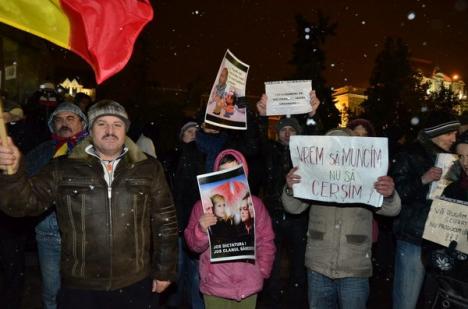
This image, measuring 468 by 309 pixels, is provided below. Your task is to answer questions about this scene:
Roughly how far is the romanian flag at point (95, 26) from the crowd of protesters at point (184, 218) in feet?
1.15

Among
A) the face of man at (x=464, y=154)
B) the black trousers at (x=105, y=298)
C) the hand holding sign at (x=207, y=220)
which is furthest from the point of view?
the hand holding sign at (x=207, y=220)

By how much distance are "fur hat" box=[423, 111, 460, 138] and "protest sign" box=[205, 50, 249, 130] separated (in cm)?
180

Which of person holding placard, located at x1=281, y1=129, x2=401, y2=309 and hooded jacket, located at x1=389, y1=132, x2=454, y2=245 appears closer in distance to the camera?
person holding placard, located at x1=281, y1=129, x2=401, y2=309

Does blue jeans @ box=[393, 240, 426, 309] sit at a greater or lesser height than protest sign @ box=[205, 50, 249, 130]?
lesser

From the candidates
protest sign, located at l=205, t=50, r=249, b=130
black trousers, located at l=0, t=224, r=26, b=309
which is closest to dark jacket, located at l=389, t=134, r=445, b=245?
protest sign, located at l=205, t=50, r=249, b=130

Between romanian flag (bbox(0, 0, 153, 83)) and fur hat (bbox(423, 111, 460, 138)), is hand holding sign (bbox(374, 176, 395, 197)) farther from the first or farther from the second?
romanian flag (bbox(0, 0, 153, 83))

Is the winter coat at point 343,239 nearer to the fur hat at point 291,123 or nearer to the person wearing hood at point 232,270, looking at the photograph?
the person wearing hood at point 232,270

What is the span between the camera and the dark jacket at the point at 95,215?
334 cm

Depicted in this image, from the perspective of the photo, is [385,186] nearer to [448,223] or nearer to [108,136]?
[448,223]

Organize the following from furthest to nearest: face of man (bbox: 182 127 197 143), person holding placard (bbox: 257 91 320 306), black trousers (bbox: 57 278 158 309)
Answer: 1. face of man (bbox: 182 127 197 143)
2. person holding placard (bbox: 257 91 320 306)
3. black trousers (bbox: 57 278 158 309)

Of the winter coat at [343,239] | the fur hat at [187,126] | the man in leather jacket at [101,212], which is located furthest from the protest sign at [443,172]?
the fur hat at [187,126]

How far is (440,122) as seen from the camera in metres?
4.68

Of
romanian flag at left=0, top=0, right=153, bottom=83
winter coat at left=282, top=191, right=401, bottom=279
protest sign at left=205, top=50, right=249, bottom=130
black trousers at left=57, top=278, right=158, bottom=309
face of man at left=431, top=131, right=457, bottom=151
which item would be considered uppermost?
romanian flag at left=0, top=0, right=153, bottom=83

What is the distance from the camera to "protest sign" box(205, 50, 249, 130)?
4.72 meters
